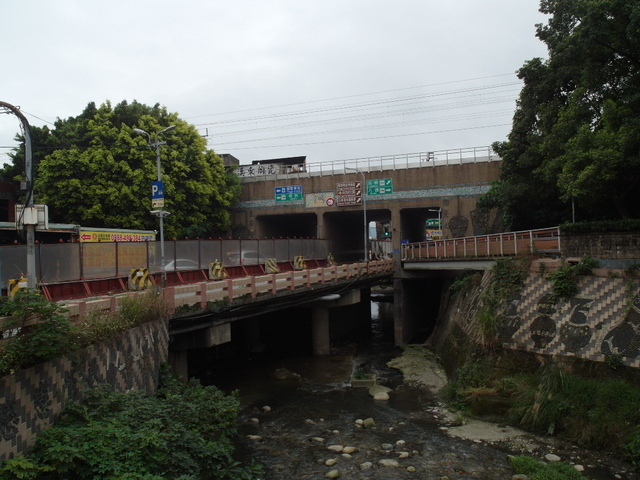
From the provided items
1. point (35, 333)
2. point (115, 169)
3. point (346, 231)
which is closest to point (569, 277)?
point (35, 333)

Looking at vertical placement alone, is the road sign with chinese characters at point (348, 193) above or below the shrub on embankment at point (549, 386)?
above

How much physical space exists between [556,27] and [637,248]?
37.8 ft

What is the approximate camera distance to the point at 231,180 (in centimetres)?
3928

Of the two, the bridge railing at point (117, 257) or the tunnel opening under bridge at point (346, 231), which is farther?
the tunnel opening under bridge at point (346, 231)

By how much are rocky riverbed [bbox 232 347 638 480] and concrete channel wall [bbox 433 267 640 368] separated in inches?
133

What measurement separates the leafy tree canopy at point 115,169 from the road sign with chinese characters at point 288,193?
23.1ft

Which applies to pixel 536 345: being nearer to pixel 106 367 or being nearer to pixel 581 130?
pixel 581 130

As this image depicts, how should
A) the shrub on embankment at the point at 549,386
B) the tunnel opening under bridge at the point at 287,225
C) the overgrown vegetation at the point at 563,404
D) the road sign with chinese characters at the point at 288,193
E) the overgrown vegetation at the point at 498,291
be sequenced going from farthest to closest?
the tunnel opening under bridge at the point at 287,225 → the road sign with chinese characters at the point at 288,193 → the overgrown vegetation at the point at 498,291 → the shrub on embankment at the point at 549,386 → the overgrown vegetation at the point at 563,404

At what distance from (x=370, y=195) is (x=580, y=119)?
19.5 metres

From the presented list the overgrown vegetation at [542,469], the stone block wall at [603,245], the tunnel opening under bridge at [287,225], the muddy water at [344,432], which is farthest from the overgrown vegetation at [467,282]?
the tunnel opening under bridge at [287,225]

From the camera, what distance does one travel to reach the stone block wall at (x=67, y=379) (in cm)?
769

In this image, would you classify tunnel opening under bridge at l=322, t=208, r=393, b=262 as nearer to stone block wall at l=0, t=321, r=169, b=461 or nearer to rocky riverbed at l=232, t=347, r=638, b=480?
rocky riverbed at l=232, t=347, r=638, b=480

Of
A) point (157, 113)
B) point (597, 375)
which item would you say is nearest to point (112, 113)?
point (157, 113)

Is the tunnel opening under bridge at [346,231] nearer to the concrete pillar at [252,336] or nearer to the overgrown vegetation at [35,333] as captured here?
the concrete pillar at [252,336]
